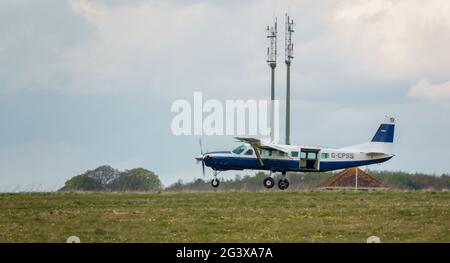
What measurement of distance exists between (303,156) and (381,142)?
4.26 metres

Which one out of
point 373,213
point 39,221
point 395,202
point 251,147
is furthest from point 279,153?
point 39,221

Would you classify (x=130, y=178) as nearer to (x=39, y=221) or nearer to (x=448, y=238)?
(x=39, y=221)

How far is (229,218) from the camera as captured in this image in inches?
1411

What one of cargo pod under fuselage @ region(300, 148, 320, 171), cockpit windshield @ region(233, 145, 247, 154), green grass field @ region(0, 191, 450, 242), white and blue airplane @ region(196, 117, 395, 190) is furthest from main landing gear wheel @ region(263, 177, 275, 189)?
green grass field @ region(0, 191, 450, 242)

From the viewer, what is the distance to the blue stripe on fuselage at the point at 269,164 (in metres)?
56.8

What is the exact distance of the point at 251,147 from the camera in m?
57.3

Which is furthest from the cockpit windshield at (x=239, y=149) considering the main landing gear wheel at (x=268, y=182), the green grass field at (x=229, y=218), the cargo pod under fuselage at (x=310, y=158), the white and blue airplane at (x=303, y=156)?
the green grass field at (x=229, y=218)

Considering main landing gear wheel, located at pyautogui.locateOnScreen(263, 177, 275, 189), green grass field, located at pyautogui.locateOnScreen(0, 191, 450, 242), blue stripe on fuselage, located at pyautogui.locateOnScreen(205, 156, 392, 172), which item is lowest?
green grass field, located at pyautogui.locateOnScreen(0, 191, 450, 242)

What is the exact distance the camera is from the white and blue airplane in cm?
5666

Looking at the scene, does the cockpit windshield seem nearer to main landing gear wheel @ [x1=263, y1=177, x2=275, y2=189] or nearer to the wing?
the wing

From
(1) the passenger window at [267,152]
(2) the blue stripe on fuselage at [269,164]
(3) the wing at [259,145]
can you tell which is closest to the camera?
(2) the blue stripe on fuselage at [269,164]

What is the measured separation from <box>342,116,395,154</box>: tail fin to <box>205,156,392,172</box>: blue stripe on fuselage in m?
0.53

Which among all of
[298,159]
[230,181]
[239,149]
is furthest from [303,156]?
[230,181]

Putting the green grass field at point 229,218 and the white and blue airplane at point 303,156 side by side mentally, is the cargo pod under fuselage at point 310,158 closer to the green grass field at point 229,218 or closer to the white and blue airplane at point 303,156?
the white and blue airplane at point 303,156
